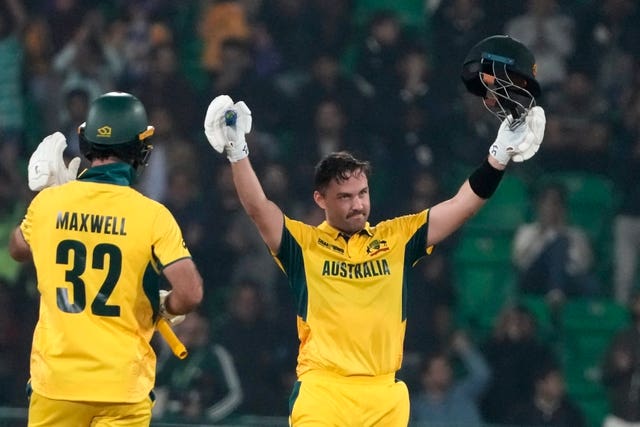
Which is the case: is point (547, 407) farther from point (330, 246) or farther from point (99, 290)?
point (99, 290)

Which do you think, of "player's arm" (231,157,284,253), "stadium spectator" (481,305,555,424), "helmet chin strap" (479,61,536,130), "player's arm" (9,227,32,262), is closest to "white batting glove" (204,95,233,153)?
"player's arm" (231,157,284,253)

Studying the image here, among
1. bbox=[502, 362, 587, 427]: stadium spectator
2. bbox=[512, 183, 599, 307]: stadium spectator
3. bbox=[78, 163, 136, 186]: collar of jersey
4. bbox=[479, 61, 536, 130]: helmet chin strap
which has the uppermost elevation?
bbox=[479, 61, 536, 130]: helmet chin strap

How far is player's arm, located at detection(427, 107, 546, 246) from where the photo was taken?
6.11 m

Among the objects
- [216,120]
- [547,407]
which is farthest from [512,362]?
[216,120]

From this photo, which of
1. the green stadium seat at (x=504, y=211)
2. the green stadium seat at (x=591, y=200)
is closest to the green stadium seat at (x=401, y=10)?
the green stadium seat at (x=504, y=211)

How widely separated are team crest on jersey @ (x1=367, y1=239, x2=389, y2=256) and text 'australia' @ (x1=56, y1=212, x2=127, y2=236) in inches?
45.9

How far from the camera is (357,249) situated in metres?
6.23

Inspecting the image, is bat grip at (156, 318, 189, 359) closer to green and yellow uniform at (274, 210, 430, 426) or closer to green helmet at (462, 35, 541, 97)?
green and yellow uniform at (274, 210, 430, 426)

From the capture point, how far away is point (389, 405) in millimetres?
6043

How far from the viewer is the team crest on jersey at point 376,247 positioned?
622 cm

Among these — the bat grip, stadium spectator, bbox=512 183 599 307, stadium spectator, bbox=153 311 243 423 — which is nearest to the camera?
the bat grip

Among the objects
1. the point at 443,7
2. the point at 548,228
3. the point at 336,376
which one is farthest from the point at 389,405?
the point at 443,7

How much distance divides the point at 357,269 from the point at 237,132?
0.74 metres

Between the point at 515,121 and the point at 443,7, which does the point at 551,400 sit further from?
the point at 515,121
